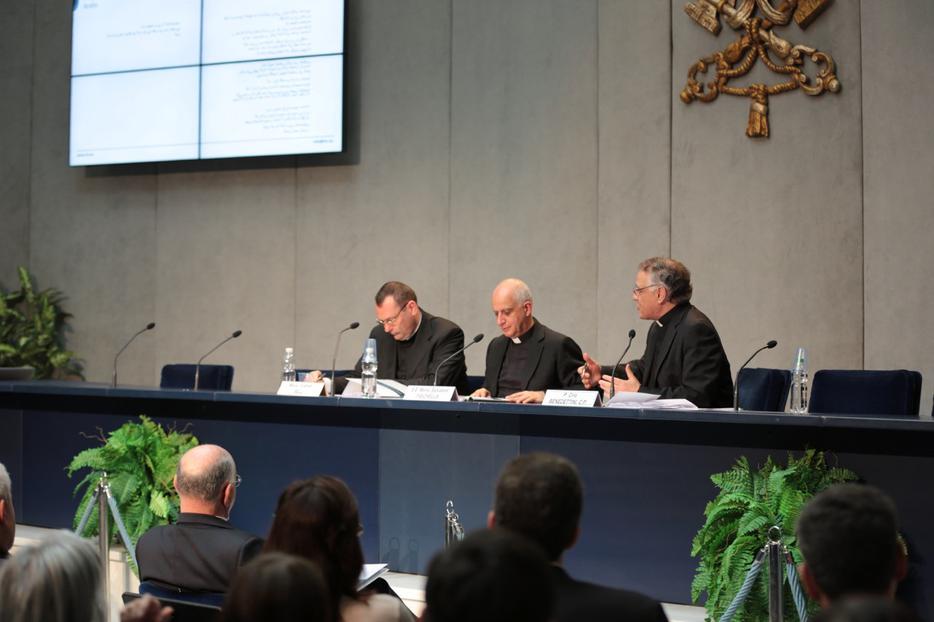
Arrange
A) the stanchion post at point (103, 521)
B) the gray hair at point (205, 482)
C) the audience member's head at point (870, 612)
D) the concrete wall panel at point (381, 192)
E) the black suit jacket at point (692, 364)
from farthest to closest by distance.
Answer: the concrete wall panel at point (381, 192) < the black suit jacket at point (692, 364) < the stanchion post at point (103, 521) < the gray hair at point (205, 482) < the audience member's head at point (870, 612)

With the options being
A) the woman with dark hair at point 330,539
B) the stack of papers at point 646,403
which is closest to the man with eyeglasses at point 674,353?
the stack of papers at point 646,403

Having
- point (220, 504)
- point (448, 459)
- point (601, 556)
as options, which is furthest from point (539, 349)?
point (220, 504)

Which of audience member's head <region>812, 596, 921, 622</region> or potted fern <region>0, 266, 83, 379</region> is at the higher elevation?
potted fern <region>0, 266, 83, 379</region>

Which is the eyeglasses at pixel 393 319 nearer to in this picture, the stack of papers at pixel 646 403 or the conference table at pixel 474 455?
the conference table at pixel 474 455

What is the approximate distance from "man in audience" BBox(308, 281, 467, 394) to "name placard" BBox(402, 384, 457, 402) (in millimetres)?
1056

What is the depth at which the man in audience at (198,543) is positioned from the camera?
102 inches

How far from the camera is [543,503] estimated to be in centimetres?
188

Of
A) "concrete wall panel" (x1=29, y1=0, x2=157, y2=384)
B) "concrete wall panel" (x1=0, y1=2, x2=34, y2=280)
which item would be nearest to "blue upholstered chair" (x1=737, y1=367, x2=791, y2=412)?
"concrete wall panel" (x1=29, y1=0, x2=157, y2=384)

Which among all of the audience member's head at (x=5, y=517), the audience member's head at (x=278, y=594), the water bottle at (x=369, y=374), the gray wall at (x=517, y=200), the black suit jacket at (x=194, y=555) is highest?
the gray wall at (x=517, y=200)

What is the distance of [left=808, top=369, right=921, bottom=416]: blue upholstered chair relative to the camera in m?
4.15

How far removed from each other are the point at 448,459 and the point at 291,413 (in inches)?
31.9

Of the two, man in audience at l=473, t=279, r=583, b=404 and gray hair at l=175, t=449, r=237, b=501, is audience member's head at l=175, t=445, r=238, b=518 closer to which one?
gray hair at l=175, t=449, r=237, b=501

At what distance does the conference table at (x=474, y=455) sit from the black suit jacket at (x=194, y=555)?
5.43 ft

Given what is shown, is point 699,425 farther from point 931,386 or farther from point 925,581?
point 931,386
